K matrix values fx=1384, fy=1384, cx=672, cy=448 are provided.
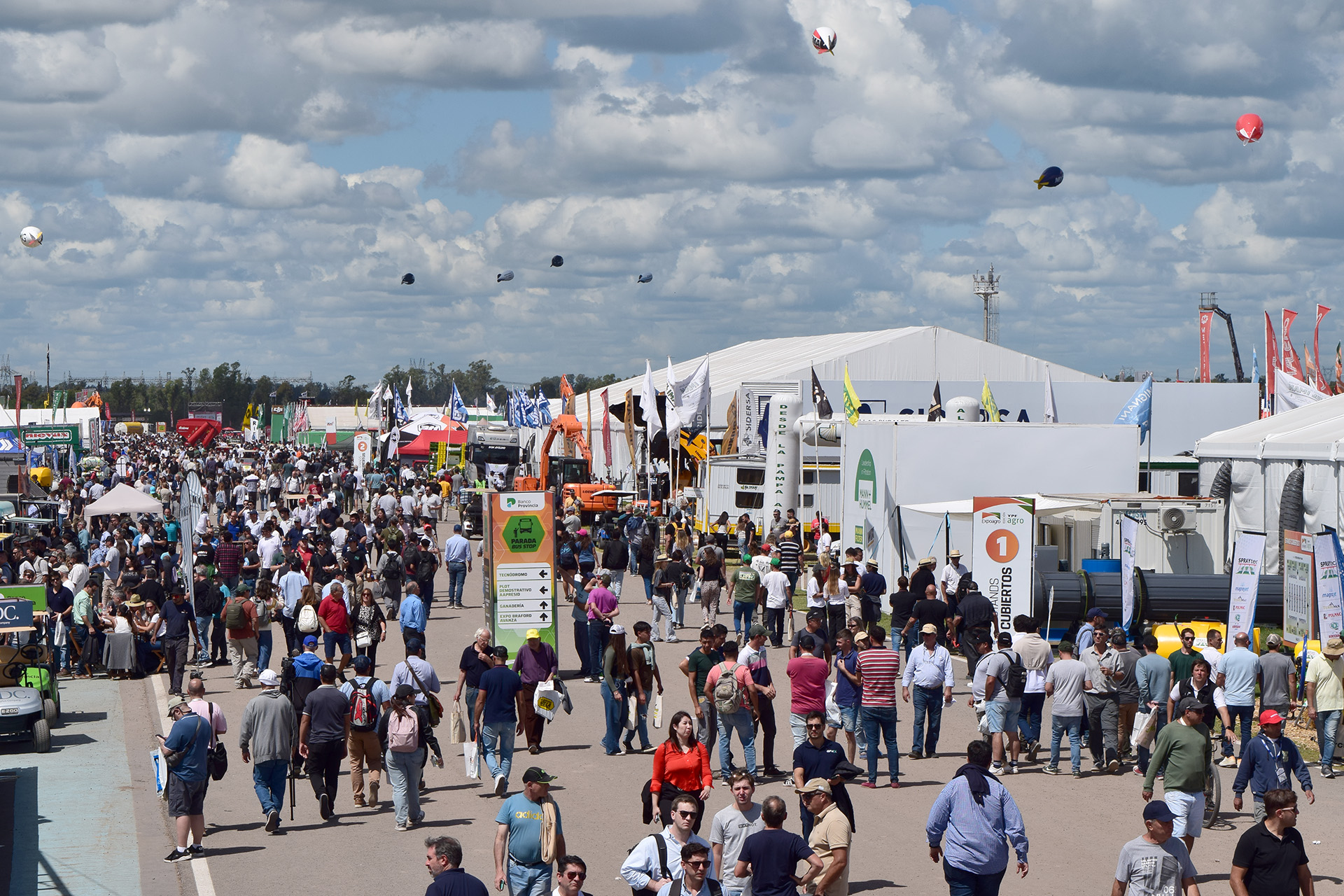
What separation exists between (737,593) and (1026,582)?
4356 millimetres

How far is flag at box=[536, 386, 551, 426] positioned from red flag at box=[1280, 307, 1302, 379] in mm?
25052

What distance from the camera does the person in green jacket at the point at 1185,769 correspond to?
10.4 m

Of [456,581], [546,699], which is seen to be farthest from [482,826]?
[456,581]

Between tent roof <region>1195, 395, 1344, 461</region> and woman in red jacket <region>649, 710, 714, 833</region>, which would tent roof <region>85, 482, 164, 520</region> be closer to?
tent roof <region>1195, 395, 1344, 461</region>

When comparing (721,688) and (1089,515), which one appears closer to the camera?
(721,688)

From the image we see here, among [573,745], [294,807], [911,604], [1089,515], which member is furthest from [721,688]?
[1089,515]

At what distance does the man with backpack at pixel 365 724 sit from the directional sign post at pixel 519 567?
4.73 meters

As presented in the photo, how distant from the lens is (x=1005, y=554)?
19109 millimetres

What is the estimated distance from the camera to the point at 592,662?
1852cm

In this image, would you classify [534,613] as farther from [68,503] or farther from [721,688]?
[68,503]

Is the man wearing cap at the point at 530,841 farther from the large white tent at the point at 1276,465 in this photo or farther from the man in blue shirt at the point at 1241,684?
the large white tent at the point at 1276,465

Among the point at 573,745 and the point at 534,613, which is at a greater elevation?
the point at 534,613

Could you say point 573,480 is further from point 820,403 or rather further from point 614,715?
point 614,715

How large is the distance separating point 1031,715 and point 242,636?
34.8 feet
